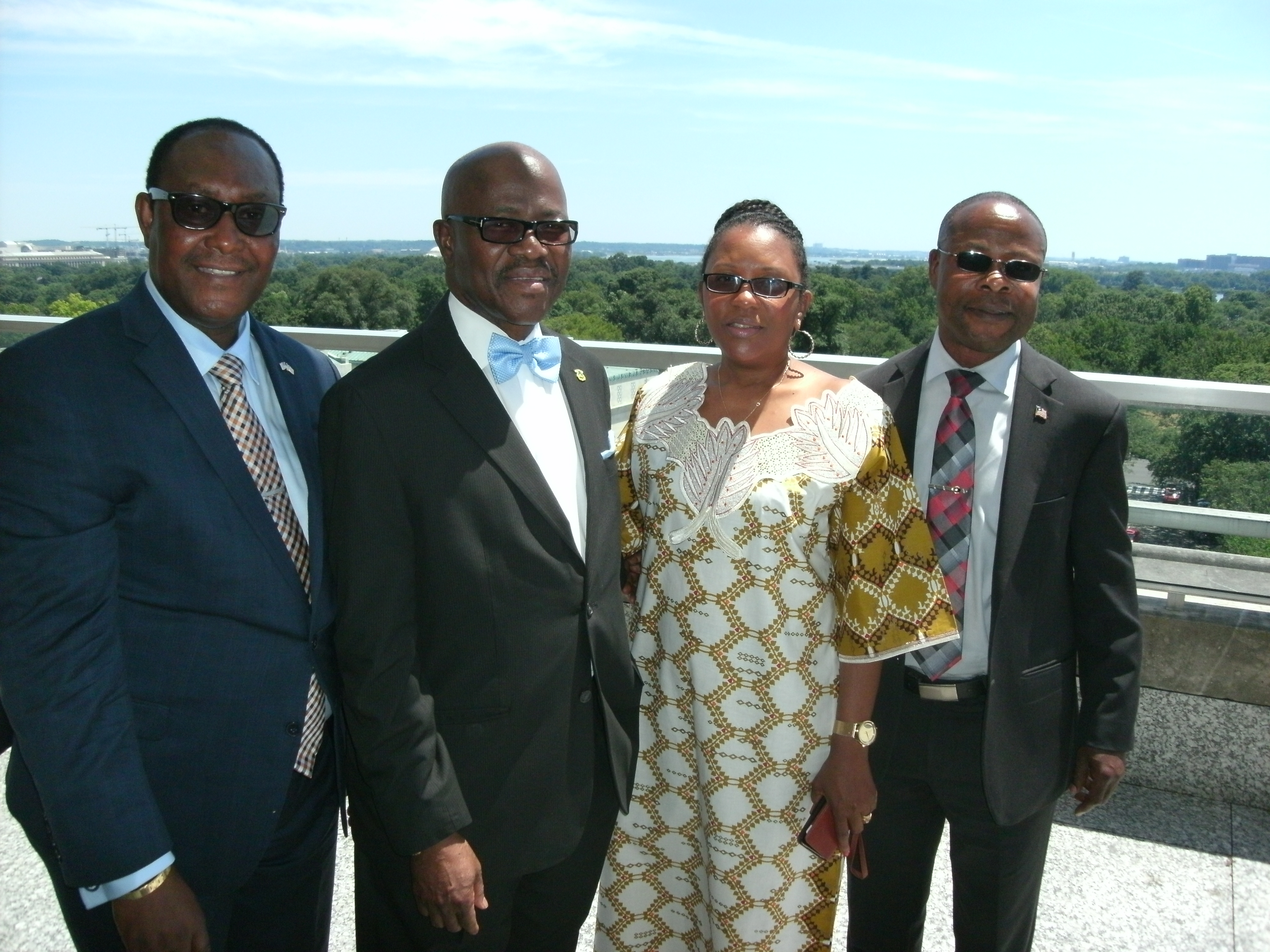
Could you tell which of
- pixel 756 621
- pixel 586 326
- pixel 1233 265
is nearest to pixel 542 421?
pixel 756 621

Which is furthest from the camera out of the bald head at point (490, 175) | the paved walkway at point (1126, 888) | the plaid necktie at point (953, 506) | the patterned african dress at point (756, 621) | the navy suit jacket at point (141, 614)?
the paved walkway at point (1126, 888)

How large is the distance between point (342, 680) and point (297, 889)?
57 centimetres

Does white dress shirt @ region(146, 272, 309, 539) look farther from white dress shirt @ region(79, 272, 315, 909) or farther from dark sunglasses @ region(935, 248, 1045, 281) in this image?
dark sunglasses @ region(935, 248, 1045, 281)

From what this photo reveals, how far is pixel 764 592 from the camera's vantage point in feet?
7.02

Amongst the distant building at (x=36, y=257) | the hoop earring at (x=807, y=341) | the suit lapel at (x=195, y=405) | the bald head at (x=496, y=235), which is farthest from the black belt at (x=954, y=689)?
the distant building at (x=36, y=257)

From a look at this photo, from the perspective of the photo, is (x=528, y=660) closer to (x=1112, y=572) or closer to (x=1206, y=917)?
(x=1112, y=572)

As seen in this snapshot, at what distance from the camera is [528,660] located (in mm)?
1944

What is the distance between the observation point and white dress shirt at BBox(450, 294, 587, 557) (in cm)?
200

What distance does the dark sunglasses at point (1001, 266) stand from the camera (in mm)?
2236

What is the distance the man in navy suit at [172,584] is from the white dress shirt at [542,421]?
0.40 meters

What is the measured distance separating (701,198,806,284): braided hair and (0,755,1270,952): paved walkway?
203cm

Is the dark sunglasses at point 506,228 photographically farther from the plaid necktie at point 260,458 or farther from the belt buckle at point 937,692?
the belt buckle at point 937,692

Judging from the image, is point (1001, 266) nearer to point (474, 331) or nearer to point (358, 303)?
point (474, 331)

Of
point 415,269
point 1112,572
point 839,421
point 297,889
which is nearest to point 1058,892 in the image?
point 1112,572
